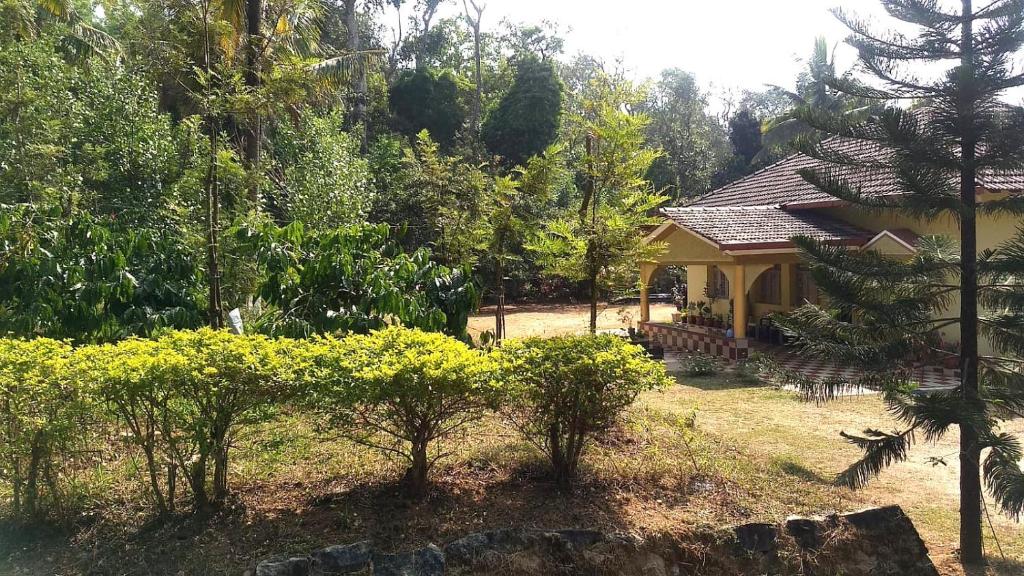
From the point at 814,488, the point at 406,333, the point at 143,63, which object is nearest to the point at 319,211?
the point at 143,63

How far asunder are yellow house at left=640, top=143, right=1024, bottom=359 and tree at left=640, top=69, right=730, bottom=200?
13036 mm

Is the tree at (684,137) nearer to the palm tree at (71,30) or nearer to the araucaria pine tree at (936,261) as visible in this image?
the palm tree at (71,30)

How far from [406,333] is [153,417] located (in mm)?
1545

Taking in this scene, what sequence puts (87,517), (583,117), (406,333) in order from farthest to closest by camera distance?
1. (583,117)
2. (406,333)
3. (87,517)

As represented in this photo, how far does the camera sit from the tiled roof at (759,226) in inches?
432

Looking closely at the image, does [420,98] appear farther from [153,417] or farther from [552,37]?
[153,417]

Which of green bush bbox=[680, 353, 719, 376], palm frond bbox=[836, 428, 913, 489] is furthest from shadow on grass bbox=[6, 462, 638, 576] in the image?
green bush bbox=[680, 353, 719, 376]

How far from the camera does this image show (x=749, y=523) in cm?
396

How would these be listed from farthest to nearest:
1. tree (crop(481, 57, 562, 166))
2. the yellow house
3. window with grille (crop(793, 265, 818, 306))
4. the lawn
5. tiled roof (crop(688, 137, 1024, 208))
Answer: tree (crop(481, 57, 562, 166)), window with grille (crop(793, 265, 818, 306)), the yellow house, tiled roof (crop(688, 137, 1024, 208)), the lawn

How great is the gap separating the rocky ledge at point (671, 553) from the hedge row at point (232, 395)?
643 millimetres

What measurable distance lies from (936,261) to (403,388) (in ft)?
11.5

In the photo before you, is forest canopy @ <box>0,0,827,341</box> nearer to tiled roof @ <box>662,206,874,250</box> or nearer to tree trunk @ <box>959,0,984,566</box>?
tiled roof @ <box>662,206,874,250</box>

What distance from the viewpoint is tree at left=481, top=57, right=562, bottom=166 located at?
86.4 feet

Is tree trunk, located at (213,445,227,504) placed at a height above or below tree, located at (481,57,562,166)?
below
